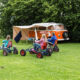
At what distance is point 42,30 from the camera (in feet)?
60.6

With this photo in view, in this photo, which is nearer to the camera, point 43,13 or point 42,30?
point 42,30

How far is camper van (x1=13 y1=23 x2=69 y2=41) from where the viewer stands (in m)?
18.0

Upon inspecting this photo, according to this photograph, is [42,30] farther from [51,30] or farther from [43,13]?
[43,13]

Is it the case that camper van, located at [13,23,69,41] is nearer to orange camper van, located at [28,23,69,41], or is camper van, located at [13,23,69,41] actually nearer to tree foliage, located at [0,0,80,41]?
orange camper van, located at [28,23,69,41]

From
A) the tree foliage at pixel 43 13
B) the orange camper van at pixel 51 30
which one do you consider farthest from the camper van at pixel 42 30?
the tree foliage at pixel 43 13

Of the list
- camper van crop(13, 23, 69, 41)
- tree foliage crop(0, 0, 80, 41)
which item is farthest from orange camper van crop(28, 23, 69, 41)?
tree foliage crop(0, 0, 80, 41)

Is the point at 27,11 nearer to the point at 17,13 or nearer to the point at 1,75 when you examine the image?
the point at 17,13

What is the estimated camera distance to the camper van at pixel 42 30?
58.9 feet

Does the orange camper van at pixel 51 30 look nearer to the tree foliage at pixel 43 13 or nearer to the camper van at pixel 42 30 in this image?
the camper van at pixel 42 30

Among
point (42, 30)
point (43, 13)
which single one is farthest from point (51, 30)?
point (43, 13)

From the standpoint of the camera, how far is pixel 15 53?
420 inches

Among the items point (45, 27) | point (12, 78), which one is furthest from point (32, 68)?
point (45, 27)

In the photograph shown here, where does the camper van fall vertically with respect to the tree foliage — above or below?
below

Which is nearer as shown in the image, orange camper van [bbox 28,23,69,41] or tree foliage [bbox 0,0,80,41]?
orange camper van [bbox 28,23,69,41]
